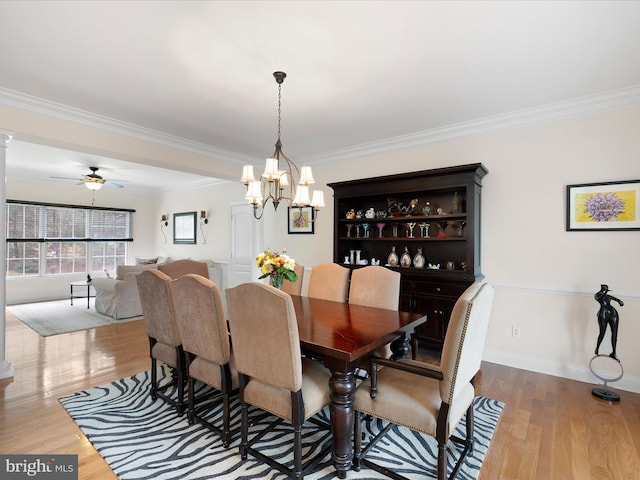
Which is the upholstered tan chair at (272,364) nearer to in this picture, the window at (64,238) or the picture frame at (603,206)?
the picture frame at (603,206)

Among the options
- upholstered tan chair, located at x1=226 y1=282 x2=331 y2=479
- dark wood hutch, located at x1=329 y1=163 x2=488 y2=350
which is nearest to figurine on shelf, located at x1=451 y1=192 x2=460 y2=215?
dark wood hutch, located at x1=329 y1=163 x2=488 y2=350

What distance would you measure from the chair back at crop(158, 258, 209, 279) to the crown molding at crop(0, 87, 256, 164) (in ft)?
7.39

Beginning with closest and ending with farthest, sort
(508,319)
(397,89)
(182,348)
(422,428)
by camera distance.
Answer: (422,428) → (182,348) → (397,89) → (508,319)

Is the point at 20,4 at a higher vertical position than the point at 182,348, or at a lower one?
higher

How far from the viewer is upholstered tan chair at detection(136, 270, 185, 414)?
241cm

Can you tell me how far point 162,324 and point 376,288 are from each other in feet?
5.84

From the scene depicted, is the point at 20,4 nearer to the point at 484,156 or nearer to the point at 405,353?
the point at 405,353

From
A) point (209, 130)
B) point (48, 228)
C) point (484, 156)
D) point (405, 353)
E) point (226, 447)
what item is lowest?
point (226, 447)

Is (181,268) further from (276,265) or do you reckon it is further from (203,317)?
(203,317)

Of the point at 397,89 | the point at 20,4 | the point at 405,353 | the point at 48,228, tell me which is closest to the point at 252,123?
the point at 397,89

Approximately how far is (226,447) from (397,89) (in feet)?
9.69

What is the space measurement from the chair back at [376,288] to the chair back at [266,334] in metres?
1.35

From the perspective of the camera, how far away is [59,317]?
5.42 meters

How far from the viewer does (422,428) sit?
165 centimetres
